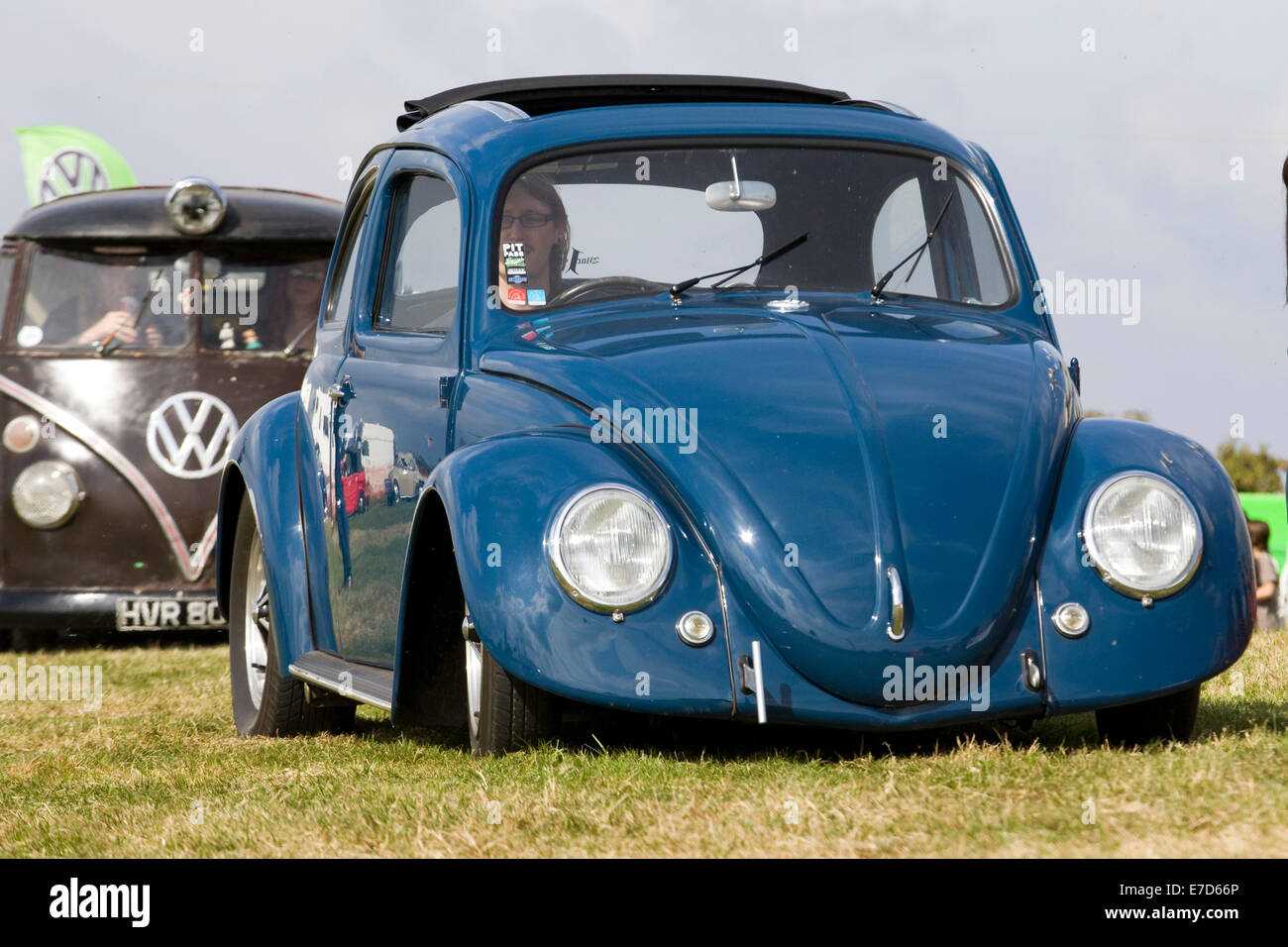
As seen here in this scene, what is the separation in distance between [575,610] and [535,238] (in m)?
1.51

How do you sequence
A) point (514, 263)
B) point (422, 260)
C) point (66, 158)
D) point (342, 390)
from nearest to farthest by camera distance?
1. point (514, 263)
2. point (422, 260)
3. point (342, 390)
4. point (66, 158)

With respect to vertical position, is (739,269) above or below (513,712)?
above

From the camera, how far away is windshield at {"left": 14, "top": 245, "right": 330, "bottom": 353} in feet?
35.1

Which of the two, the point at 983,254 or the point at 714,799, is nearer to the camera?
the point at 714,799

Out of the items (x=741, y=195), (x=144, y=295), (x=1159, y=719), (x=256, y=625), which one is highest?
(x=741, y=195)

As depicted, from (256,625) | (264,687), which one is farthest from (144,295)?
(264,687)

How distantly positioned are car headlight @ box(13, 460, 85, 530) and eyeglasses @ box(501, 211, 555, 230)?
632cm

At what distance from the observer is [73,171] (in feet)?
56.0

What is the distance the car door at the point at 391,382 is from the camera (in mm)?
4961

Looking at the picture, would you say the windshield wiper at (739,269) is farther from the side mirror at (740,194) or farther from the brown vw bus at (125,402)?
the brown vw bus at (125,402)

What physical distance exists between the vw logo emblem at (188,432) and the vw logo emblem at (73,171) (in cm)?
658

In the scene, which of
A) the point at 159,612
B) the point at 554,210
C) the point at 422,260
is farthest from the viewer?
the point at 159,612

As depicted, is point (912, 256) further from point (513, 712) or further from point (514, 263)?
point (513, 712)

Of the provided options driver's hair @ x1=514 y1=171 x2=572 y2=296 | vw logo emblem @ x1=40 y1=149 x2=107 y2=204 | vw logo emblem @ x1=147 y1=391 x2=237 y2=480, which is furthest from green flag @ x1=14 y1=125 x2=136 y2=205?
driver's hair @ x1=514 y1=171 x2=572 y2=296
